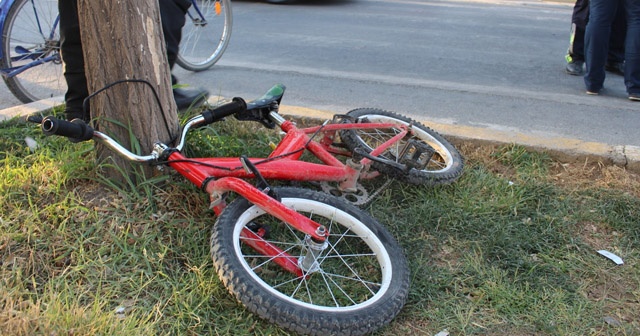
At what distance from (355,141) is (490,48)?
4.24 metres

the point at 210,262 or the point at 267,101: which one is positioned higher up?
the point at 267,101

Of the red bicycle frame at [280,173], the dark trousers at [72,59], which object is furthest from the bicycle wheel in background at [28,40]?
the red bicycle frame at [280,173]

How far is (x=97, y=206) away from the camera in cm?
258

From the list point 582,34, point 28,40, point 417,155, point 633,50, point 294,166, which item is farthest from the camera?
point 582,34

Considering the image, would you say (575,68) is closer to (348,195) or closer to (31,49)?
(348,195)

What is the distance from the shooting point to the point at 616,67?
5715 millimetres

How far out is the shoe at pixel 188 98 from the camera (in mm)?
3549

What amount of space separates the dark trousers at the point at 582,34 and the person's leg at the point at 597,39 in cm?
75

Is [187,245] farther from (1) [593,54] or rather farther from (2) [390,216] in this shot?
(1) [593,54]

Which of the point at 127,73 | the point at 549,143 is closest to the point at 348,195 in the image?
the point at 127,73

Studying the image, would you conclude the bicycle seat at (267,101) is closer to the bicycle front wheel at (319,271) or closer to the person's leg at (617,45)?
the bicycle front wheel at (319,271)

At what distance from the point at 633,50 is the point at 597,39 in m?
0.29

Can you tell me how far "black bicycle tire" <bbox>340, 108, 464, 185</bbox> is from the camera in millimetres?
2959

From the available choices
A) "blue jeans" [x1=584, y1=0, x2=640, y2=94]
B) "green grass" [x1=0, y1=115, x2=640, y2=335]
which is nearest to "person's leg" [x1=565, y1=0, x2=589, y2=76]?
"blue jeans" [x1=584, y1=0, x2=640, y2=94]
